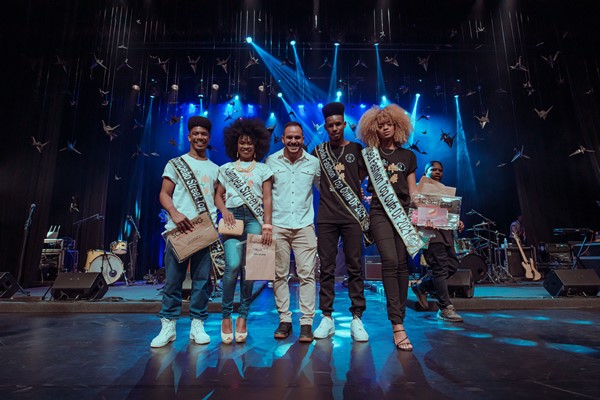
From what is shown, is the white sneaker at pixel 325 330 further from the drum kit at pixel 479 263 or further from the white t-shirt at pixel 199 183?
the drum kit at pixel 479 263

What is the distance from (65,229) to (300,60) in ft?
29.2

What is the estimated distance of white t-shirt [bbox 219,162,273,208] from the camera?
2.61 metres

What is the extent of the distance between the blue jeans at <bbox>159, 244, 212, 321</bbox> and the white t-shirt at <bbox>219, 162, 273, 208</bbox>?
419 millimetres

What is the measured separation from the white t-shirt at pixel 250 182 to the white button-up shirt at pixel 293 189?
103mm

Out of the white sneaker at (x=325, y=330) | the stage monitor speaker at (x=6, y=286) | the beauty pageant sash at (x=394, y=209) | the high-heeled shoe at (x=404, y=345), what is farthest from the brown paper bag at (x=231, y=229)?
the stage monitor speaker at (x=6, y=286)

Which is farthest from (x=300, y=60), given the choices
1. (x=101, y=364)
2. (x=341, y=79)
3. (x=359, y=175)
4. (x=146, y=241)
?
(x=101, y=364)

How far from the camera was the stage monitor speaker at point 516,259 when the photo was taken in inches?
336

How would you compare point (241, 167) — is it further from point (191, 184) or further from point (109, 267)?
point (109, 267)

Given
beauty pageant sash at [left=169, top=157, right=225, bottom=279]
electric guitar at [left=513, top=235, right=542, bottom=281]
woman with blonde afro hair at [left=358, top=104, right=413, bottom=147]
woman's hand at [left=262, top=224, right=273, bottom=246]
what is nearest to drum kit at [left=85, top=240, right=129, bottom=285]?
beauty pageant sash at [left=169, top=157, right=225, bottom=279]

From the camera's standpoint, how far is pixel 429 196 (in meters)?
2.65

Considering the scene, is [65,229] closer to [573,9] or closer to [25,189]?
[25,189]

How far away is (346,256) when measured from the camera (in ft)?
8.46

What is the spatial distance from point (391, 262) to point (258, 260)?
37.9 inches

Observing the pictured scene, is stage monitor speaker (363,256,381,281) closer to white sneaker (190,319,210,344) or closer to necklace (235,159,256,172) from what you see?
necklace (235,159,256,172)
